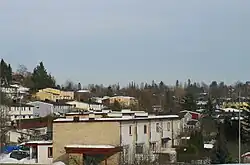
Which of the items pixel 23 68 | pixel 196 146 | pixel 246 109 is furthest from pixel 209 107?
pixel 23 68

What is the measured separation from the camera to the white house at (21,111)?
60438 mm

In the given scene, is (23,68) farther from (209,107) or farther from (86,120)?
(86,120)

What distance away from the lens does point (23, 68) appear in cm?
9656

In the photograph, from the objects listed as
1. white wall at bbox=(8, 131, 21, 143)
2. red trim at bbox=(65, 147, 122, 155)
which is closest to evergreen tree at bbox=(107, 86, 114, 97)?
white wall at bbox=(8, 131, 21, 143)

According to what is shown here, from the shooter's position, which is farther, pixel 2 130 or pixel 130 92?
pixel 130 92

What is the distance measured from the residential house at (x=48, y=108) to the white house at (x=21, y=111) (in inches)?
81.1

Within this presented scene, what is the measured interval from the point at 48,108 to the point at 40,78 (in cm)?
2026

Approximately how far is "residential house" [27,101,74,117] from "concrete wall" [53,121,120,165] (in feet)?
128

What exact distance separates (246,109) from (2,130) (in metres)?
19.8

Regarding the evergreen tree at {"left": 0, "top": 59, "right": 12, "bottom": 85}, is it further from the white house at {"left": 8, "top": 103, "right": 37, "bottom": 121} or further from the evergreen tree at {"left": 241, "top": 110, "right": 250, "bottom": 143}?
the evergreen tree at {"left": 241, "top": 110, "right": 250, "bottom": 143}

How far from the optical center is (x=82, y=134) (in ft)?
94.6

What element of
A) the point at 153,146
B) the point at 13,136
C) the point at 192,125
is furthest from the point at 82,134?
the point at 192,125

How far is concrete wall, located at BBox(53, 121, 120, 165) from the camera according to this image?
92.4ft

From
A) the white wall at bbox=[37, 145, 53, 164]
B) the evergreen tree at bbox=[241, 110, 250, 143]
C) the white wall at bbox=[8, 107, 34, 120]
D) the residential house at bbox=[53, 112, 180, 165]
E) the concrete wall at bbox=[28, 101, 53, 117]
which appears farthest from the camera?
the concrete wall at bbox=[28, 101, 53, 117]
